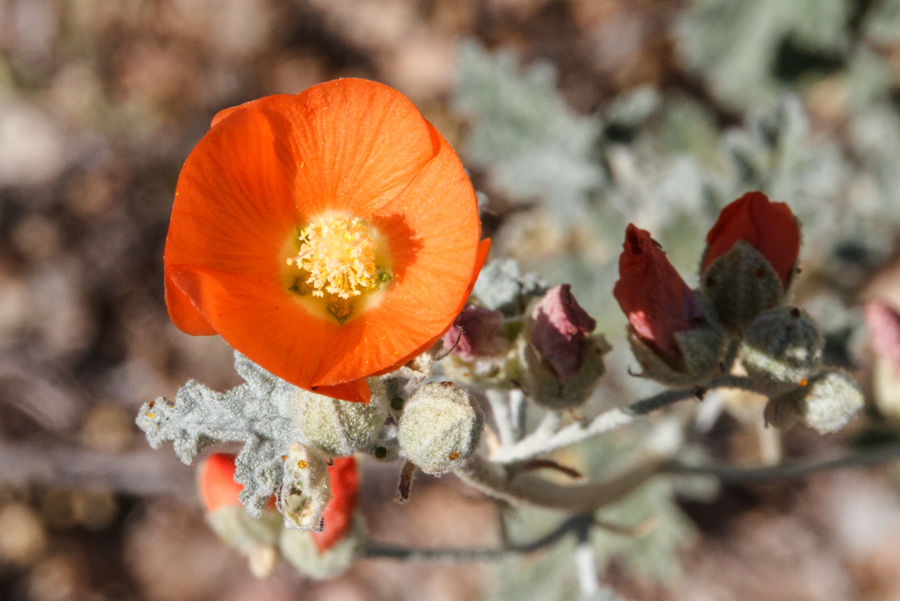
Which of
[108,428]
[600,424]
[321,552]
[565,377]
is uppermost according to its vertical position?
[565,377]

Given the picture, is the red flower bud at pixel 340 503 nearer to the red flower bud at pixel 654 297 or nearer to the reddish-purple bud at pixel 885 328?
the red flower bud at pixel 654 297

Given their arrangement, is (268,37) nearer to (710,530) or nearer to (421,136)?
(421,136)

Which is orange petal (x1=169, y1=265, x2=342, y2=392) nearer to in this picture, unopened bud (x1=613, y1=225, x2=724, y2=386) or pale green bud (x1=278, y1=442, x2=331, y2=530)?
pale green bud (x1=278, y1=442, x2=331, y2=530)

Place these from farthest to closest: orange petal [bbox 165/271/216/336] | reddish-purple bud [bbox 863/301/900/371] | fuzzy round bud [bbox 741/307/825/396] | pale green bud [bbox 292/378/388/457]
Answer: reddish-purple bud [bbox 863/301/900/371] → fuzzy round bud [bbox 741/307/825/396] → pale green bud [bbox 292/378/388/457] → orange petal [bbox 165/271/216/336]


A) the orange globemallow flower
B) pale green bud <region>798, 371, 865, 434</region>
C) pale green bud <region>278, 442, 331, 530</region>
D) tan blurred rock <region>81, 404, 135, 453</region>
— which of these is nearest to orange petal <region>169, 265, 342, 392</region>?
the orange globemallow flower

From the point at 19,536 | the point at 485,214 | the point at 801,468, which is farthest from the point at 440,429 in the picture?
the point at 19,536

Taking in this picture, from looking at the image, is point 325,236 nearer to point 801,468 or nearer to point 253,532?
point 253,532

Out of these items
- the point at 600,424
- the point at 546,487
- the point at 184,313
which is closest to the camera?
the point at 184,313
